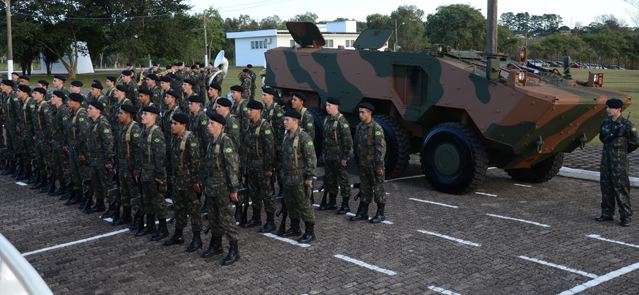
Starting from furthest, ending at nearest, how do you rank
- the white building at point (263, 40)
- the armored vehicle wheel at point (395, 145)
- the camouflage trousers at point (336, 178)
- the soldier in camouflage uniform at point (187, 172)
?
the white building at point (263, 40), the armored vehicle wheel at point (395, 145), the camouflage trousers at point (336, 178), the soldier in camouflage uniform at point (187, 172)

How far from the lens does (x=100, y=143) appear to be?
773 centimetres

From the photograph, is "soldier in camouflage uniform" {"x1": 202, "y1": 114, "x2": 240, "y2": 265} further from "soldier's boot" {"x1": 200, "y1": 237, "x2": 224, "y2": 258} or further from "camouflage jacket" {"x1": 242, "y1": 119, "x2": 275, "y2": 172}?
"camouflage jacket" {"x1": 242, "y1": 119, "x2": 275, "y2": 172}

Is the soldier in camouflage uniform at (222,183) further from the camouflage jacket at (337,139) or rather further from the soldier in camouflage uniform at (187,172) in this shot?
the camouflage jacket at (337,139)

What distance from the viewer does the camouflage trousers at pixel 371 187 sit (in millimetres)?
7477

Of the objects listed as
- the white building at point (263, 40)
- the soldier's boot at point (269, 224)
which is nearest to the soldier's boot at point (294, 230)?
the soldier's boot at point (269, 224)

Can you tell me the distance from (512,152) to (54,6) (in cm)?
3630

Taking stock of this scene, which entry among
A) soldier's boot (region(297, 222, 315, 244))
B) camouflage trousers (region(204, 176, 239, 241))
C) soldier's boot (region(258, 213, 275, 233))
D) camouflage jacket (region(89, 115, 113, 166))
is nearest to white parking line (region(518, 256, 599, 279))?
soldier's boot (region(297, 222, 315, 244))

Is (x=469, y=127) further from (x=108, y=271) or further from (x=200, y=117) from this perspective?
(x=108, y=271)

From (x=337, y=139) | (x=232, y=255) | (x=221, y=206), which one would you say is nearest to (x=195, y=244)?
(x=232, y=255)

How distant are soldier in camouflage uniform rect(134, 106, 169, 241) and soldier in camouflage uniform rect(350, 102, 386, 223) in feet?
7.43

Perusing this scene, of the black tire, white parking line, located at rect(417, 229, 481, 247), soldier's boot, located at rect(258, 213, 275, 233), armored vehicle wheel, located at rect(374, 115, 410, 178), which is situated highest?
armored vehicle wheel, located at rect(374, 115, 410, 178)

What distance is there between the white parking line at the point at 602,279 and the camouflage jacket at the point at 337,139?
327 centimetres

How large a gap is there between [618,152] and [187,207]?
4901 millimetres

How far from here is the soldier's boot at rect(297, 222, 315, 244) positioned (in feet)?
22.0
